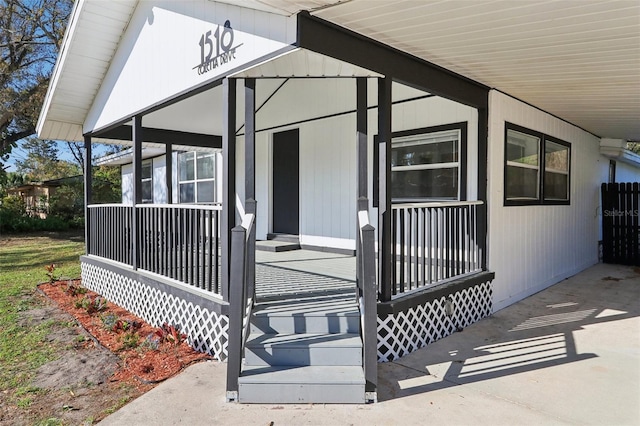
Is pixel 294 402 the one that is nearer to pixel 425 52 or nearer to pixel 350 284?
pixel 350 284

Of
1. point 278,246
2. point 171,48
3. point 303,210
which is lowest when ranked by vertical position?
point 278,246

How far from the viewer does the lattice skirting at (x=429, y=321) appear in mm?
3906

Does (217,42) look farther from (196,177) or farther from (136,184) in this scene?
(196,177)

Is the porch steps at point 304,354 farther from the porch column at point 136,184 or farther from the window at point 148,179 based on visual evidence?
the window at point 148,179

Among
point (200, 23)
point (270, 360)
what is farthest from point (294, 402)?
point (200, 23)

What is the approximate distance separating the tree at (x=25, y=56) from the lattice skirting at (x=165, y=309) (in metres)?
11.6

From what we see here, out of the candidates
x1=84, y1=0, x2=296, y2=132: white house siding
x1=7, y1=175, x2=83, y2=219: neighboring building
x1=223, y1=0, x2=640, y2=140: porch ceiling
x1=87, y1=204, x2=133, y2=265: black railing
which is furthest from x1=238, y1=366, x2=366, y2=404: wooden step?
x1=7, y1=175, x2=83, y2=219: neighboring building

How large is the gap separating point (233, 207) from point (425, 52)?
2357mm

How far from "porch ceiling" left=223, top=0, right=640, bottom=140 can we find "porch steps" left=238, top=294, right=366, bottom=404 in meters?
2.44

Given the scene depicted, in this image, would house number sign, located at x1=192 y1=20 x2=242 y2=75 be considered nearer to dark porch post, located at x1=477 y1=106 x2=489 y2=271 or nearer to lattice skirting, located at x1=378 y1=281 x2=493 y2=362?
lattice skirting, located at x1=378 y1=281 x2=493 y2=362

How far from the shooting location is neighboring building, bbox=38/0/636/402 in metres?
3.49

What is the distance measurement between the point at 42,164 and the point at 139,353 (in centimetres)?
3239

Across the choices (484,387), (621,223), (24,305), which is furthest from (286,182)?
(621,223)

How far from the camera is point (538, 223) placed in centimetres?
677
